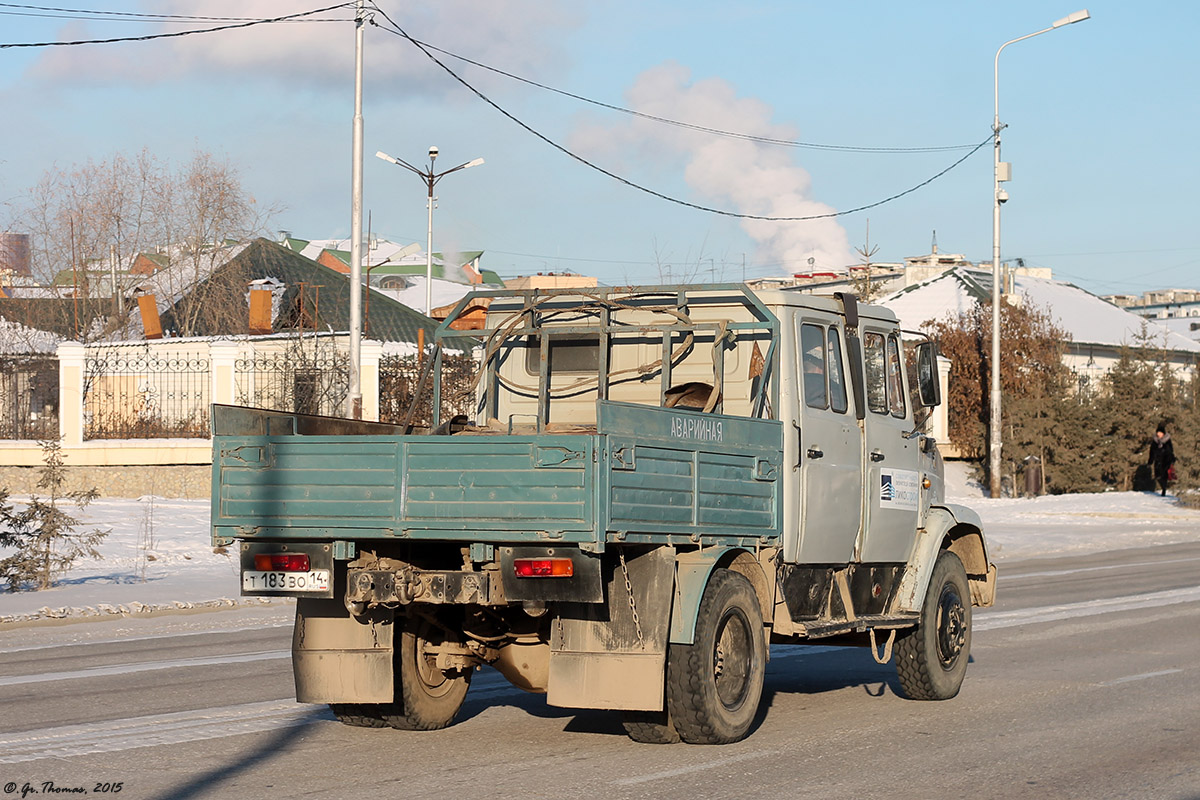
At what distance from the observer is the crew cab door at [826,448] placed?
29.5 ft

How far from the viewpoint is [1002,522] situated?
33.6 meters

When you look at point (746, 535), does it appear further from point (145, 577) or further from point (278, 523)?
point (145, 577)

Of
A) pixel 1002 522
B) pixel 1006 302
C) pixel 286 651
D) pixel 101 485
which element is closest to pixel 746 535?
pixel 286 651

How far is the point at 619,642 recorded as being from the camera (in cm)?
754

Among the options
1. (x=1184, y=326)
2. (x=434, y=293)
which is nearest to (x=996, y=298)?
(x=434, y=293)

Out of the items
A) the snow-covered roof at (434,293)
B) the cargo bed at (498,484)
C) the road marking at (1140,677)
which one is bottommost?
the road marking at (1140,677)

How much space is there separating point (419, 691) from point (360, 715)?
0.39 m

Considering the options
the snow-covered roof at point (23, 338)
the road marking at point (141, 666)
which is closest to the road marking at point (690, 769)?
the road marking at point (141, 666)

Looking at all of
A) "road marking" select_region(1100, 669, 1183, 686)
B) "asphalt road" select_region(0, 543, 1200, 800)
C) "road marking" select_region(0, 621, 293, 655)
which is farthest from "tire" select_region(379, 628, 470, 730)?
"road marking" select_region(0, 621, 293, 655)

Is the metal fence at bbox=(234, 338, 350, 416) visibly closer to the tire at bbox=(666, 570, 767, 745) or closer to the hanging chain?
the tire at bbox=(666, 570, 767, 745)

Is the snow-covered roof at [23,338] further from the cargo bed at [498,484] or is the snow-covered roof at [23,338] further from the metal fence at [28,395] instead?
the cargo bed at [498,484]

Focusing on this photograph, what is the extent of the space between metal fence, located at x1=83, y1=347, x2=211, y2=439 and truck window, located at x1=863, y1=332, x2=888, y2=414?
20.6 m

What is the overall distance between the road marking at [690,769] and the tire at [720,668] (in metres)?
0.16

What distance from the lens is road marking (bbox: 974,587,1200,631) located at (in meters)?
15.4
